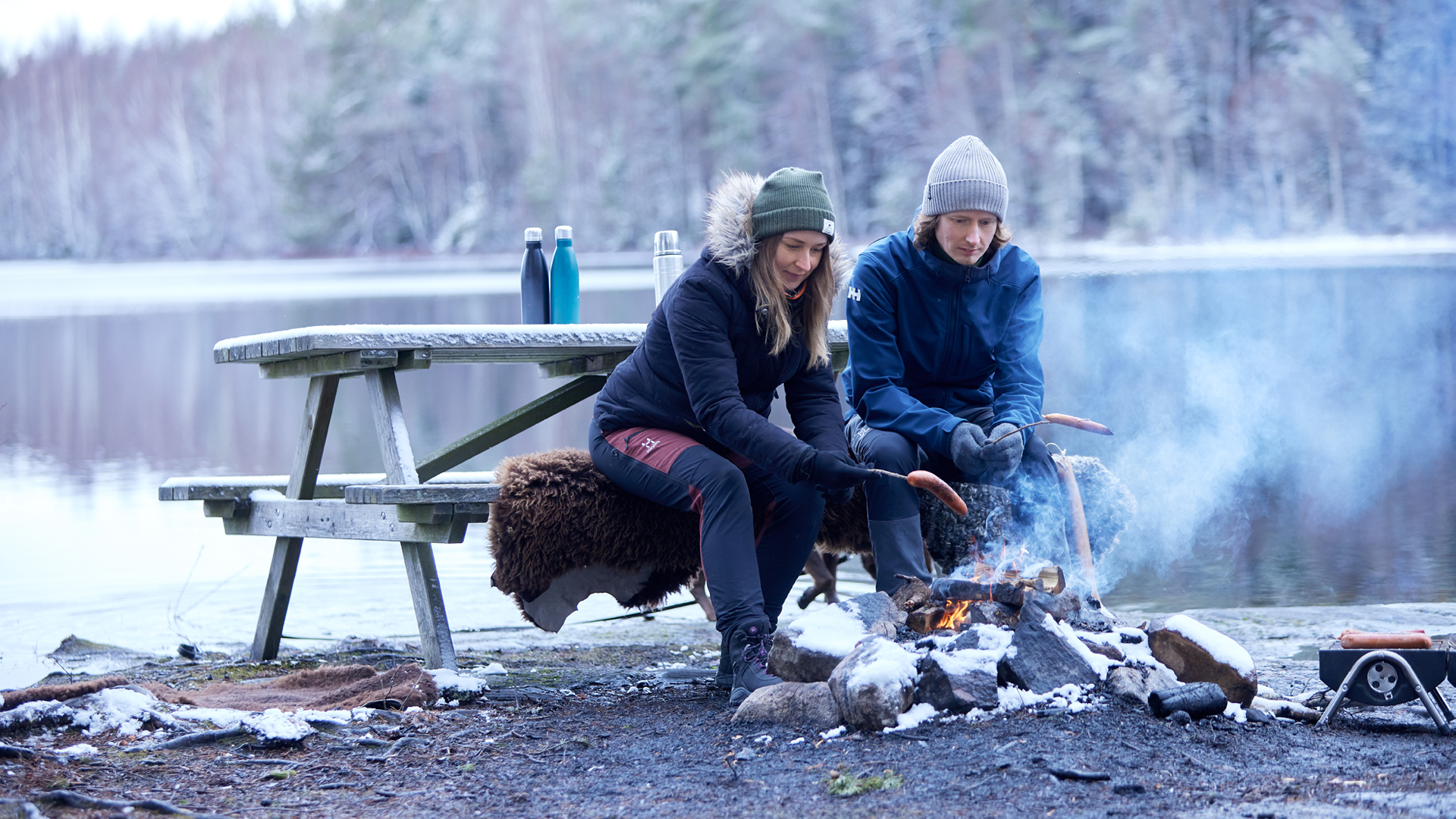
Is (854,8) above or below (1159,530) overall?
above

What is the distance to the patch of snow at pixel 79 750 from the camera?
270 cm

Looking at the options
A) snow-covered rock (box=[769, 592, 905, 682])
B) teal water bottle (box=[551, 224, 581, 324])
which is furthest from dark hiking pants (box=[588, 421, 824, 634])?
teal water bottle (box=[551, 224, 581, 324])

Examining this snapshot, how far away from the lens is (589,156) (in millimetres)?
40344

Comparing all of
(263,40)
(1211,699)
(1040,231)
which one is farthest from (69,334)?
(263,40)

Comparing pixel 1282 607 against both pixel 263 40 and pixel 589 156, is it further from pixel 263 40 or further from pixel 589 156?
pixel 263 40

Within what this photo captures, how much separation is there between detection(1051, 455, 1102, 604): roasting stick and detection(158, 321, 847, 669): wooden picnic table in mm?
926

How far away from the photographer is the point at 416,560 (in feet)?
11.7

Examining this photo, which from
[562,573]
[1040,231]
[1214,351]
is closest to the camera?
[562,573]

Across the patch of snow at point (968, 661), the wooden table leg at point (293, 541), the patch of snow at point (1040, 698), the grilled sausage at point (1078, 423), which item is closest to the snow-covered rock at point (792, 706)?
the patch of snow at point (968, 661)

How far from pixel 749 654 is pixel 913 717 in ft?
1.52

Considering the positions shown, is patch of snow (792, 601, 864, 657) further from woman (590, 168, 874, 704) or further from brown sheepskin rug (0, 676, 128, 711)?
brown sheepskin rug (0, 676, 128, 711)

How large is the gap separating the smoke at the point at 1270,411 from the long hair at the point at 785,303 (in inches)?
47.2

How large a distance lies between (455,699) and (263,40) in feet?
198

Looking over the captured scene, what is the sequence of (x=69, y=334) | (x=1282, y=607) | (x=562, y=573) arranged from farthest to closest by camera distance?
1. (x=69, y=334)
2. (x=1282, y=607)
3. (x=562, y=573)
